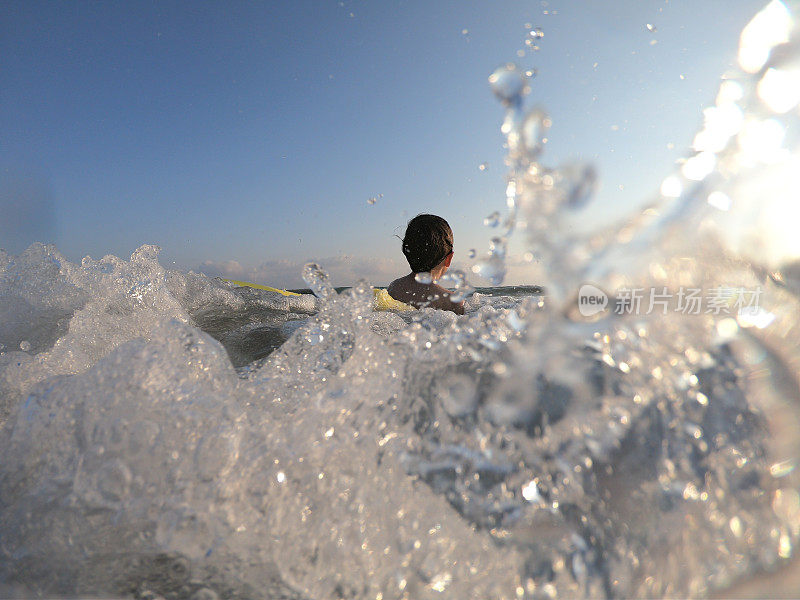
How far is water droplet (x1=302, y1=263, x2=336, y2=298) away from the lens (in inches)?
48.8

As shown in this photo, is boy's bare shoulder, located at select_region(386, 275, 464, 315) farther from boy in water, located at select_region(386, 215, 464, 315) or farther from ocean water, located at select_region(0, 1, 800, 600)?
ocean water, located at select_region(0, 1, 800, 600)

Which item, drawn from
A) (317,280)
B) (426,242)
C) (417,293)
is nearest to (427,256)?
(426,242)

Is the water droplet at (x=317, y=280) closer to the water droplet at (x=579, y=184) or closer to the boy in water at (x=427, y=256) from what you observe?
the water droplet at (x=579, y=184)

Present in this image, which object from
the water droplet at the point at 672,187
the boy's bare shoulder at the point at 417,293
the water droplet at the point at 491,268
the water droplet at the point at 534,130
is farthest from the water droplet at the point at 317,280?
the boy's bare shoulder at the point at 417,293

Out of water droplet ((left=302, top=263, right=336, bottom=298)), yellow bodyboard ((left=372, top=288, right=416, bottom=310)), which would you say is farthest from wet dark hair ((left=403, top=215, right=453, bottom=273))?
water droplet ((left=302, top=263, right=336, bottom=298))

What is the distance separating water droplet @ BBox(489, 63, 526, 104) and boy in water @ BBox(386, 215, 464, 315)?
1751 millimetres

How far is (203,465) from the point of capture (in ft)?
2.50

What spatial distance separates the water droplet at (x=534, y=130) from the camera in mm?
1039

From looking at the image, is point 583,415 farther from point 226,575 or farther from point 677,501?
point 226,575

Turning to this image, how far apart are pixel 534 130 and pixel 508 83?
141mm

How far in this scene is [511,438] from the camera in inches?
30.2

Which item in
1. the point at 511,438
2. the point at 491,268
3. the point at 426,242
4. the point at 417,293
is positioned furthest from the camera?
the point at 417,293

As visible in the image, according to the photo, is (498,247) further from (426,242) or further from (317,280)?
(426,242)

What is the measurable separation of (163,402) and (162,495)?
0.60 ft
